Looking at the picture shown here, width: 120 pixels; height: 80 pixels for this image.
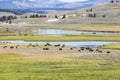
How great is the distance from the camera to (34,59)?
6150 cm

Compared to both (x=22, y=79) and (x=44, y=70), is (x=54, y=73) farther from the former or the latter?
(x=22, y=79)

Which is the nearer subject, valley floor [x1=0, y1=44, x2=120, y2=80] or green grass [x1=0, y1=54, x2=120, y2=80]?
green grass [x1=0, y1=54, x2=120, y2=80]

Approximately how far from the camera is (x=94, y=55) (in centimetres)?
6650

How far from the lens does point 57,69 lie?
5097 centimetres

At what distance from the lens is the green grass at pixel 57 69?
148 feet

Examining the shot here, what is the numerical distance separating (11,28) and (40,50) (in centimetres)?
6689

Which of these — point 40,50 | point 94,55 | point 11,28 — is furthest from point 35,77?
point 11,28

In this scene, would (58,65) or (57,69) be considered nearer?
(57,69)

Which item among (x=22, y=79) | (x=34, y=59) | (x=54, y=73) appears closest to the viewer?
(x=22, y=79)

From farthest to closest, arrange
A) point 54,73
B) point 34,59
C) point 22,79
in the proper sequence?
point 34,59
point 54,73
point 22,79

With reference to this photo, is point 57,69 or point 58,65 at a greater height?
point 57,69

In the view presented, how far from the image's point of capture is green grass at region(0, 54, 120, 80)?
4509 centimetres

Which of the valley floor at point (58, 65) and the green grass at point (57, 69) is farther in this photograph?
the valley floor at point (58, 65)

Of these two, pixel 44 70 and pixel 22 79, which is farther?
pixel 44 70
